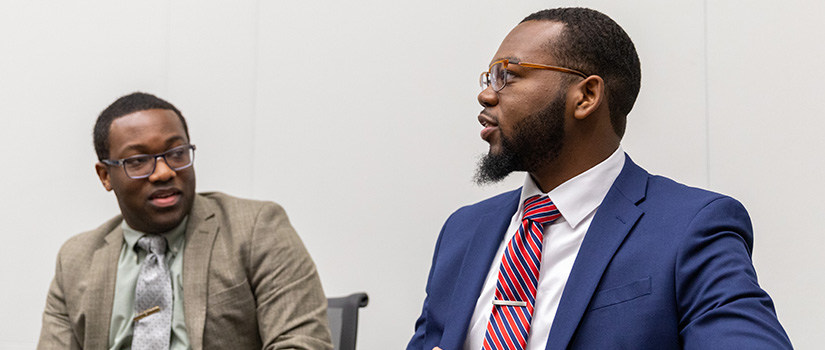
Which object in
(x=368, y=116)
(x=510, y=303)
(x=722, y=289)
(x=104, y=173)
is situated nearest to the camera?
(x=722, y=289)

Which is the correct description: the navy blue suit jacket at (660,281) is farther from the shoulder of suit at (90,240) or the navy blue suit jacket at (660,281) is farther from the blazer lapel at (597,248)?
the shoulder of suit at (90,240)

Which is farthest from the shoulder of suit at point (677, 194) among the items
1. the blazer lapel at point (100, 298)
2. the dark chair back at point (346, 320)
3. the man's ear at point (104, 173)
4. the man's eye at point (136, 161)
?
the man's ear at point (104, 173)

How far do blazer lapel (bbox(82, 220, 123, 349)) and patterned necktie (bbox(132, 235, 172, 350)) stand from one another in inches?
3.4

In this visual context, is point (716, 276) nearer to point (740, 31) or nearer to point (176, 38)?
point (740, 31)

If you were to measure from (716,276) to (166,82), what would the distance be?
3.00m

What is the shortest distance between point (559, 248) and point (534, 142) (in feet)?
0.70

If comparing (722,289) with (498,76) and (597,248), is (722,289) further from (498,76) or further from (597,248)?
(498,76)

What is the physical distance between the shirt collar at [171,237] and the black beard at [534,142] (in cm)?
128

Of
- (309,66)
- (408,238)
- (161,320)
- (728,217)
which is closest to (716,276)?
(728,217)

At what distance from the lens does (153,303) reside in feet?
7.86

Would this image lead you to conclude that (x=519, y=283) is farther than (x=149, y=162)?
No

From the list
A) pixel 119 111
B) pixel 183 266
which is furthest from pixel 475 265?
pixel 119 111

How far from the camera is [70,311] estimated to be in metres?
2.47

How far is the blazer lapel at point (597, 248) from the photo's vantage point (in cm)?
135
